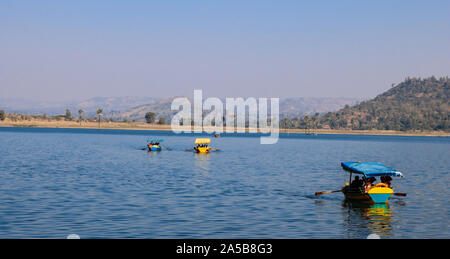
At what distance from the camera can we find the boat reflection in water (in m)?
31.1

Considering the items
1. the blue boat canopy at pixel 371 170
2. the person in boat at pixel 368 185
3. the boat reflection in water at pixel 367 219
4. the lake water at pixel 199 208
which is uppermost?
the blue boat canopy at pixel 371 170

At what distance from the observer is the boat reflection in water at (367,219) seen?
31.1 m

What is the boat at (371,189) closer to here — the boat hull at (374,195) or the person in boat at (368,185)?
the boat hull at (374,195)

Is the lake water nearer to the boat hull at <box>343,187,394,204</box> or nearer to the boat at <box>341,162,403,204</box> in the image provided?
the boat hull at <box>343,187,394,204</box>

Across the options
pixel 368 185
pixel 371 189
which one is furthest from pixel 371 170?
pixel 371 189

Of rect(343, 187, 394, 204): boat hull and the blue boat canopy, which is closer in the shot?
rect(343, 187, 394, 204): boat hull

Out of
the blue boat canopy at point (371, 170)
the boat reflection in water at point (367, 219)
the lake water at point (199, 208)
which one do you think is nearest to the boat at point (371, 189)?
the blue boat canopy at point (371, 170)

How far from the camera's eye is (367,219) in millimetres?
35938

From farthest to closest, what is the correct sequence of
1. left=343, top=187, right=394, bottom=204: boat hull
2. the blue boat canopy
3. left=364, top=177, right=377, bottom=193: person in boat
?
the blue boat canopy, left=364, top=177, right=377, bottom=193: person in boat, left=343, top=187, right=394, bottom=204: boat hull

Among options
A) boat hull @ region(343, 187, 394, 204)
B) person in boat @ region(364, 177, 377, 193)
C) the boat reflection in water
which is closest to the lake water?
the boat reflection in water
